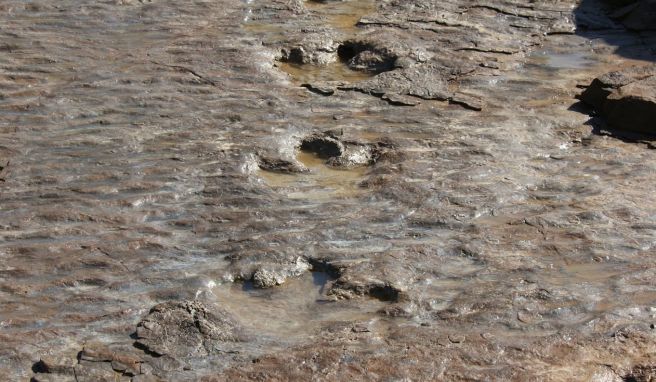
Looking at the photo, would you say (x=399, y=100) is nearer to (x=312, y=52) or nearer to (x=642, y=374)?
(x=312, y=52)

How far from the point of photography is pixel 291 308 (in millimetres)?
5195

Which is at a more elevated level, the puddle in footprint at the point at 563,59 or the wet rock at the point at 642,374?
the puddle in footprint at the point at 563,59

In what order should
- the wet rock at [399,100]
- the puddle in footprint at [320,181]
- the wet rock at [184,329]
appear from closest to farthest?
the wet rock at [184,329]
the puddle in footprint at [320,181]
the wet rock at [399,100]

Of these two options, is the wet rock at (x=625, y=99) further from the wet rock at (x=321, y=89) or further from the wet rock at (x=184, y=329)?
the wet rock at (x=184, y=329)

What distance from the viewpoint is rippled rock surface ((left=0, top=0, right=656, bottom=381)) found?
4.85m

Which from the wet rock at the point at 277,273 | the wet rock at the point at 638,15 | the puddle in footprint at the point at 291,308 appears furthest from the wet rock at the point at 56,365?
the wet rock at the point at 638,15

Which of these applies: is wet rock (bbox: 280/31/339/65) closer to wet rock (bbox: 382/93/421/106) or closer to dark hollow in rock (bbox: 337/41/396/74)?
dark hollow in rock (bbox: 337/41/396/74)

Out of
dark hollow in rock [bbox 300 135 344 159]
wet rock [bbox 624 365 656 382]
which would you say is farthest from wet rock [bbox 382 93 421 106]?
wet rock [bbox 624 365 656 382]

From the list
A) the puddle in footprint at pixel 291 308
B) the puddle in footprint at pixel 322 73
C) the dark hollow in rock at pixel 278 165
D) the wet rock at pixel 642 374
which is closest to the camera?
the wet rock at pixel 642 374

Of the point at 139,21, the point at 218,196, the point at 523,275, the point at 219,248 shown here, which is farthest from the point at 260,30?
the point at 523,275

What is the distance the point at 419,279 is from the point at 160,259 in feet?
4.37

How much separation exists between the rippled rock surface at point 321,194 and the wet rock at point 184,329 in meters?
0.01

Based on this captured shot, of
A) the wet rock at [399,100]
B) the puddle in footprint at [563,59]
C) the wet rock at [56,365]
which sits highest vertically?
the puddle in footprint at [563,59]

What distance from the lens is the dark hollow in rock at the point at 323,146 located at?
267 inches
